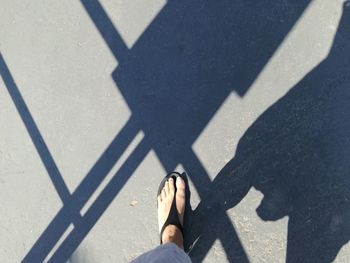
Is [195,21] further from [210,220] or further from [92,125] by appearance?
[210,220]

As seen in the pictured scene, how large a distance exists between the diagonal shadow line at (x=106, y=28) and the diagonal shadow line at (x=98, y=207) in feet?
2.01

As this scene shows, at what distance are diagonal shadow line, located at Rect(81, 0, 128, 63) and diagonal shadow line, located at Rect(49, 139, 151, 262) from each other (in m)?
0.61

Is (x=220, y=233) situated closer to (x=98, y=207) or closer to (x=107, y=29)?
(x=98, y=207)

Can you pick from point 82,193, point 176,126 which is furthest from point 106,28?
point 82,193

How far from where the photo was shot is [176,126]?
2.78 meters

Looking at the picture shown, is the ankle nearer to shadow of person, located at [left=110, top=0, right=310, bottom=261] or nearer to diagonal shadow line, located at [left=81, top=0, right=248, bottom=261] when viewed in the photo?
shadow of person, located at [left=110, top=0, right=310, bottom=261]

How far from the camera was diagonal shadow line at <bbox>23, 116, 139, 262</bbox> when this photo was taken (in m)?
2.80

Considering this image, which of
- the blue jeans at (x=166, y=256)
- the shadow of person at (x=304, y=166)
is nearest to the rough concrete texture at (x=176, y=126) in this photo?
the shadow of person at (x=304, y=166)

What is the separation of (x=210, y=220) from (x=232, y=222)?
0.45 ft

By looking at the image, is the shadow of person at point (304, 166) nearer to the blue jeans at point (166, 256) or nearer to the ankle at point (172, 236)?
the ankle at point (172, 236)

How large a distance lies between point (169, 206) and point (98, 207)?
0.46 m

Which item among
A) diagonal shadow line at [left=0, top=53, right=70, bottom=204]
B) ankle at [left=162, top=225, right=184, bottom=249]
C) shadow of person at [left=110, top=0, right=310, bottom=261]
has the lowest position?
ankle at [left=162, top=225, right=184, bottom=249]

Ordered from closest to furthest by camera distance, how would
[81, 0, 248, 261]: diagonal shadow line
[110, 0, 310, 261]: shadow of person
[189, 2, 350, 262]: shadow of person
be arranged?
[189, 2, 350, 262]: shadow of person → [110, 0, 310, 261]: shadow of person → [81, 0, 248, 261]: diagonal shadow line

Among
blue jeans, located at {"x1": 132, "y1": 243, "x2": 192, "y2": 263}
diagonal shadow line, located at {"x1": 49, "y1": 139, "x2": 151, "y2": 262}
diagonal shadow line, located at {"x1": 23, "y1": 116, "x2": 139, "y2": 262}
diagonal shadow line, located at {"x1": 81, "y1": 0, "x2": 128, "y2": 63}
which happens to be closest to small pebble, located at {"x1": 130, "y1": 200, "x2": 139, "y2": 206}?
diagonal shadow line, located at {"x1": 49, "y1": 139, "x2": 151, "y2": 262}
